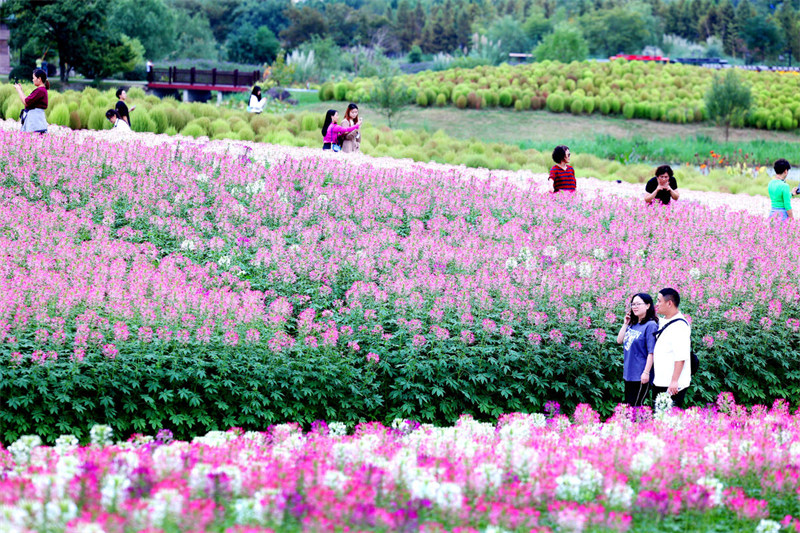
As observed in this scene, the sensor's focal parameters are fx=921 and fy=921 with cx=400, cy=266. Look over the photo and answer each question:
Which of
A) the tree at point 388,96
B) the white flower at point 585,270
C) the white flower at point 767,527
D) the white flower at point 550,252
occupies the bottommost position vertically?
the white flower at point 767,527

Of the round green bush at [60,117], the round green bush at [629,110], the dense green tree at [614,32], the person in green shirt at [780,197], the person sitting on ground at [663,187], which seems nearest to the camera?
the person sitting on ground at [663,187]

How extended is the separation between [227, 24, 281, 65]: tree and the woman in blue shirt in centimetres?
7247

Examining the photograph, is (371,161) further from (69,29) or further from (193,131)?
(69,29)

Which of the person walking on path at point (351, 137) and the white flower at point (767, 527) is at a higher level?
the person walking on path at point (351, 137)

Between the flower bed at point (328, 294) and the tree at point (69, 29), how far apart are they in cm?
3476

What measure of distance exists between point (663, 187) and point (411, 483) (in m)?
8.47

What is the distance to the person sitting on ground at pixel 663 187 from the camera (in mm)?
11469

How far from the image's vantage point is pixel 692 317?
8.52 m

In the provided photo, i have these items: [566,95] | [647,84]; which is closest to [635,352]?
[566,95]

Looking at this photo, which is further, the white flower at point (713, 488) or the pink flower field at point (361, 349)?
the white flower at point (713, 488)

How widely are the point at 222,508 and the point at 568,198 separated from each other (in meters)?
9.14

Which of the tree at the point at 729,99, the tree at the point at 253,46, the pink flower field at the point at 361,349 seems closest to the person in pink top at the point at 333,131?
the pink flower field at the point at 361,349

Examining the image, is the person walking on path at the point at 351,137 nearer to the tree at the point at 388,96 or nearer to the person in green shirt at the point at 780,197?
the person in green shirt at the point at 780,197

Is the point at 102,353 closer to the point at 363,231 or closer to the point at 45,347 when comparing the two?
the point at 45,347
